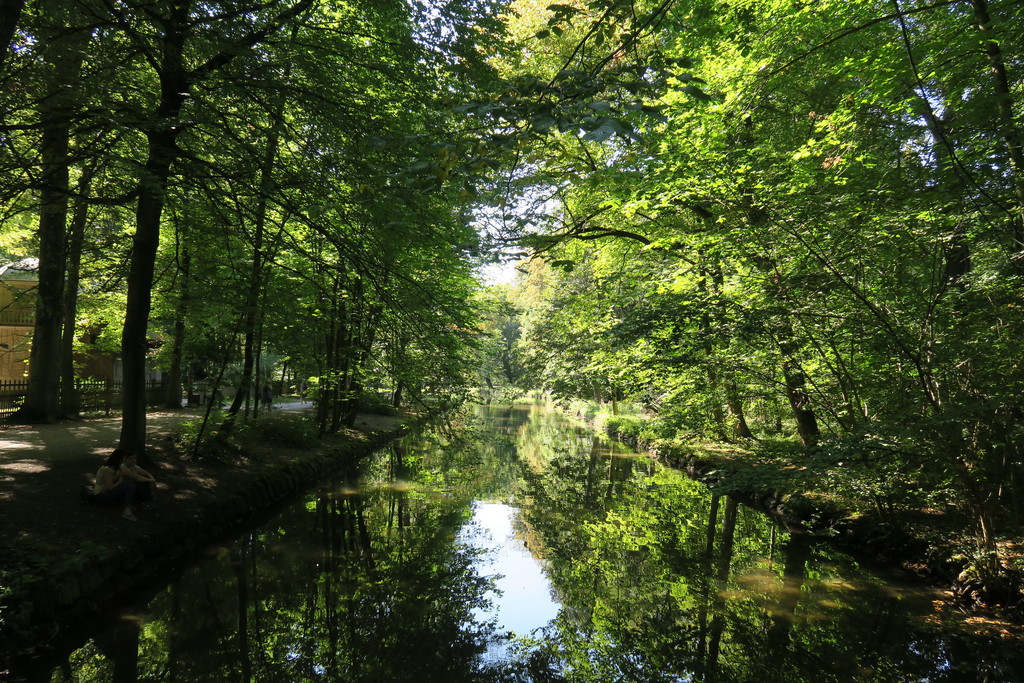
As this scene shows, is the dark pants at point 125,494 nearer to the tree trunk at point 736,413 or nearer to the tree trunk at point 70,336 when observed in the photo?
the tree trunk at point 70,336

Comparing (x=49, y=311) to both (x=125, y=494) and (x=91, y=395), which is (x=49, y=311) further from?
(x=91, y=395)

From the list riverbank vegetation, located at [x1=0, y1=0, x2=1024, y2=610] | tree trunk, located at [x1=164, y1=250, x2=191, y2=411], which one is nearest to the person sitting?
riverbank vegetation, located at [x1=0, y1=0, x2=1024, y2=610]

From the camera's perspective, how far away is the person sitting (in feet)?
22.7

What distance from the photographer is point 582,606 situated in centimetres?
682

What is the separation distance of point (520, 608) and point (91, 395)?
15137 millimetres

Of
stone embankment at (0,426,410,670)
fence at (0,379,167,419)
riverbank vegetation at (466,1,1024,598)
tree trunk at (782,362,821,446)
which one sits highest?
riverbank vegetation at (466,1,1024,598)

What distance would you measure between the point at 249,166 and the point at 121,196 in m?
2.41

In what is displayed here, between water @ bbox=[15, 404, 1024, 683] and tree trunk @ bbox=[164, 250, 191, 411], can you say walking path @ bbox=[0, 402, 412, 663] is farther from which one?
tree trunk @ bbox=[164, 250, 191, 411]

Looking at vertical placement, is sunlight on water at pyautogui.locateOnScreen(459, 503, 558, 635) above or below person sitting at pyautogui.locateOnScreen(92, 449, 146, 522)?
below

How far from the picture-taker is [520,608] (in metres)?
6.83

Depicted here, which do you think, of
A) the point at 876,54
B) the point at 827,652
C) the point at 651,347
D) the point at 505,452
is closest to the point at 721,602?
the point at 827,652

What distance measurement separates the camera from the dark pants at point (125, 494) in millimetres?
6949

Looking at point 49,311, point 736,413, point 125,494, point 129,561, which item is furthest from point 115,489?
point 736,413

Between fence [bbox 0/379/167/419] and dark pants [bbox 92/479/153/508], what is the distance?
254 inches
